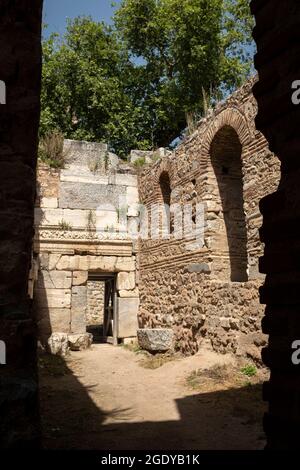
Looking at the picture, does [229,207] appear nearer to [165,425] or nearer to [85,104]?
[165,425]

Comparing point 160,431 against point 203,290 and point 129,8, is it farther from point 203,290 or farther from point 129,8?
point 129,8

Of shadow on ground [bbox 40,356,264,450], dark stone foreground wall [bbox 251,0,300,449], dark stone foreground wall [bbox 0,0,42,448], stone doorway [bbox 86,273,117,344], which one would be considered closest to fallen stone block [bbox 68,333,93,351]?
stone doorway [bbox 86,273,117,344]

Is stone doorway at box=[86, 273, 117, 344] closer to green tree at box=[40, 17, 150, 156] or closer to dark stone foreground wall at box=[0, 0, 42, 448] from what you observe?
green tree at box=[40, 17, 150, 156]

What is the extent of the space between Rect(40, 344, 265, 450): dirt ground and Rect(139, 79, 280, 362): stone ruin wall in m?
0.64

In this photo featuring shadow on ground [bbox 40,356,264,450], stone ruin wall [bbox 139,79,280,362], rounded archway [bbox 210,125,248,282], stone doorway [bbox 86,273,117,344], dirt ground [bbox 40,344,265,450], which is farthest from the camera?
stone doorway [bbox 86,273,117,344]

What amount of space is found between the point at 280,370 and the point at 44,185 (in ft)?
34.2

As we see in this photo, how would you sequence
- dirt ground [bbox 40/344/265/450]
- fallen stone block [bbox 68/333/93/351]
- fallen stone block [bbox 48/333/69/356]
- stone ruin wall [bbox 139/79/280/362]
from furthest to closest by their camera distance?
fallen stone block [bbox 68/333/93/351], fallen stone block [bbox 48/333/69/356], stone ruin wall [bbox 139/79/280/362], dirt ground [bbox 40/344/265/450]

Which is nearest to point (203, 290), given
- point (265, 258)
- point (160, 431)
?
point (160, 431)

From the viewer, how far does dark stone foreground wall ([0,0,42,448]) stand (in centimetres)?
231

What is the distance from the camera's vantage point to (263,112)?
2.29m

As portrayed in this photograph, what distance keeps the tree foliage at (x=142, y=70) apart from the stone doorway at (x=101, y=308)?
574cm

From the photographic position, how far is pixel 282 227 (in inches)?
82.7

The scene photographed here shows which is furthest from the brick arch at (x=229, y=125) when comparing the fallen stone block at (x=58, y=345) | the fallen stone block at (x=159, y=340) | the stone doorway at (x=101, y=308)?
the fallen stone block at (x=58, y=345)

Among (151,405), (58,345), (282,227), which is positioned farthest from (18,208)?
(58,345)
